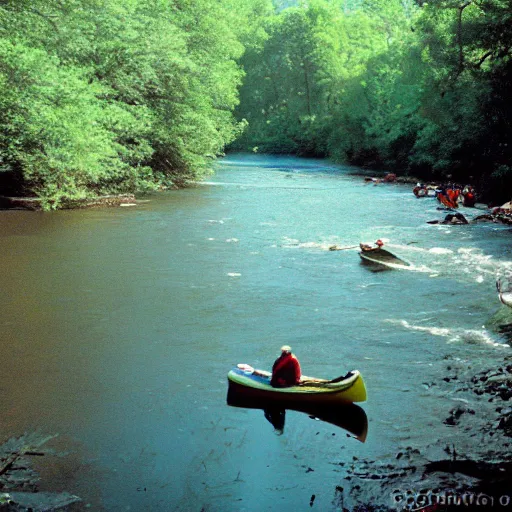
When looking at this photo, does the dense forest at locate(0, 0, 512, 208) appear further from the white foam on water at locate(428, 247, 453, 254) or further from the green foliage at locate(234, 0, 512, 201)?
the white foam on water at locate(428, 247, 453, 254)

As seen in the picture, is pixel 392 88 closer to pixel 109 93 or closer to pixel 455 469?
pixel 109 93

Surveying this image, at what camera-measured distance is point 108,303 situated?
16.4 metres

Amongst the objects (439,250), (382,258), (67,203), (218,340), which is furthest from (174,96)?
(218,340)

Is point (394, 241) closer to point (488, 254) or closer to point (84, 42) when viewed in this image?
point (488, 254)

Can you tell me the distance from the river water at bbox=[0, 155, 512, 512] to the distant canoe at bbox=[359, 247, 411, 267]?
293 millimetres

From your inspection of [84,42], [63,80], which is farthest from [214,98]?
[63,80]

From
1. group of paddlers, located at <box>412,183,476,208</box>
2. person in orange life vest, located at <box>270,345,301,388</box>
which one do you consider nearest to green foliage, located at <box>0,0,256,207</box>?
group of paddlers, located at <box>412,183,476,208</box>

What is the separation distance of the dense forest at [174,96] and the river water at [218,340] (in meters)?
3.66

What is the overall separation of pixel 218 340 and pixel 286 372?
334 cm

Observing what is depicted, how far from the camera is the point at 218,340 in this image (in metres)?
13.8

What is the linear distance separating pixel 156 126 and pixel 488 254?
2065 cm

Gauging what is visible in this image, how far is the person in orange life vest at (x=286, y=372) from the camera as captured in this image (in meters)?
10.7

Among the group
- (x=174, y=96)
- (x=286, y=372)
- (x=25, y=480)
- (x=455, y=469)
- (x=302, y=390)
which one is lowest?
(x=25, y=480)

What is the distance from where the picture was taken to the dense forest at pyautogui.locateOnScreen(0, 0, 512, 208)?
89.8ft
